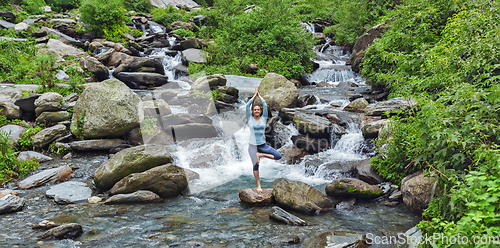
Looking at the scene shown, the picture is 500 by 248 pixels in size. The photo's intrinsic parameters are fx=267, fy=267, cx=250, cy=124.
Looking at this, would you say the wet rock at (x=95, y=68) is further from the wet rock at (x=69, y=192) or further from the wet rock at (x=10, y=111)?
the wet rock at (x=69, y=192)

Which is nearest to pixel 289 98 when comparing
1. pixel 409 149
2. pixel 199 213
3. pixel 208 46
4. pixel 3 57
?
pixel 409 149

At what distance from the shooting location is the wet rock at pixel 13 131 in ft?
28.0

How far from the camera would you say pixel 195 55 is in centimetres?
2069

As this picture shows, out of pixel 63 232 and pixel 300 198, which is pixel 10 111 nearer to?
pixel 63 232

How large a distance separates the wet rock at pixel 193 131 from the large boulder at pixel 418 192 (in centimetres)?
731

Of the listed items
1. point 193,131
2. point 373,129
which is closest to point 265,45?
point 193,131

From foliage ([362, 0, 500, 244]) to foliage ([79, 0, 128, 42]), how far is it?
22.8 meters

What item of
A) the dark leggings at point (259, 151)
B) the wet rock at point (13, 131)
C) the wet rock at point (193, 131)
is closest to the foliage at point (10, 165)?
the wet rock at point (13, 131)

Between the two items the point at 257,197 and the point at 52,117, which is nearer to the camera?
the point at 257,197

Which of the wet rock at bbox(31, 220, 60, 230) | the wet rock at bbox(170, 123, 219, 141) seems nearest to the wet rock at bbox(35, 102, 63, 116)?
the wet rock at bbox(170, 123, 219, 141)

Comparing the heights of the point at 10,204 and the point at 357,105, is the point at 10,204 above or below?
below

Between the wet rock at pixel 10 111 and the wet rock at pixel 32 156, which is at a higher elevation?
the wet rock at pixel 10 111

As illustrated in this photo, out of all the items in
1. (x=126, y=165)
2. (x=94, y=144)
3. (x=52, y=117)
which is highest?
(x=52, y=117)

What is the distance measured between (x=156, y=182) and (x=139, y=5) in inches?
1489
